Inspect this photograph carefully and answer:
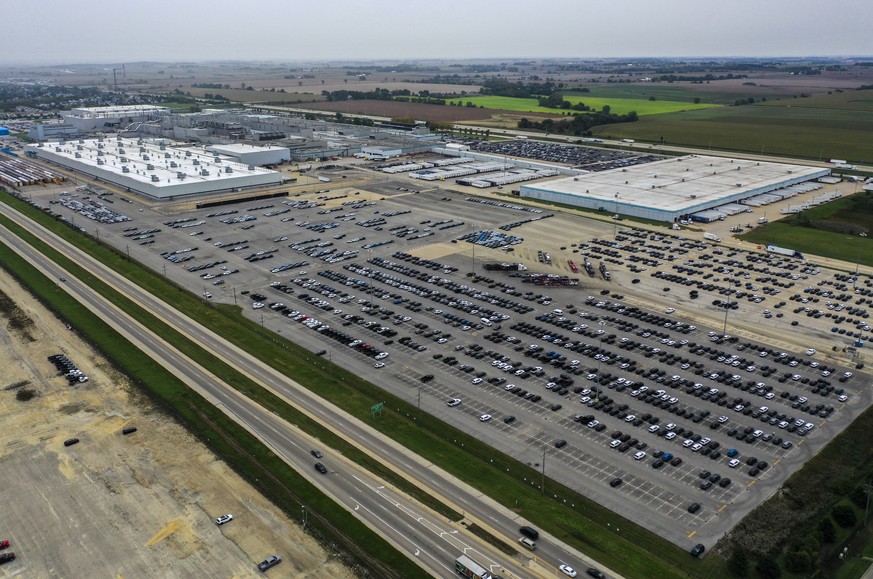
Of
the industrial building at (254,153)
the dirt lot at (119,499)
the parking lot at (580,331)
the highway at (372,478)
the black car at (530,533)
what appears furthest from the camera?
the industrial building at (254,153)

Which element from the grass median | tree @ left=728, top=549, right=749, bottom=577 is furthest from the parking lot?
tree @ left=728, top=549, right=749, bottom=577

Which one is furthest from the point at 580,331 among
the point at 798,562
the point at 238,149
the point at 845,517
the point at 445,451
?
Answer: the point at 238,149

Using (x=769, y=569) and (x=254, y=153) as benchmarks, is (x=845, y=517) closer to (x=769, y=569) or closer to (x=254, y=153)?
(x=769, y=569)

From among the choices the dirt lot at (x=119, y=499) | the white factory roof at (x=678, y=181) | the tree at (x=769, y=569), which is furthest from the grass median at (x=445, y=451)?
the white factory roof at (x=678, y=181)

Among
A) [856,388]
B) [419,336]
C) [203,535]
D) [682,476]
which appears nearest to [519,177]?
[419,336]

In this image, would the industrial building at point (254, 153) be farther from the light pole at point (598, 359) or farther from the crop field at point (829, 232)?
the light pole at point (598, 359)

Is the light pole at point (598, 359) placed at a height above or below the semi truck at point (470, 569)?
above
